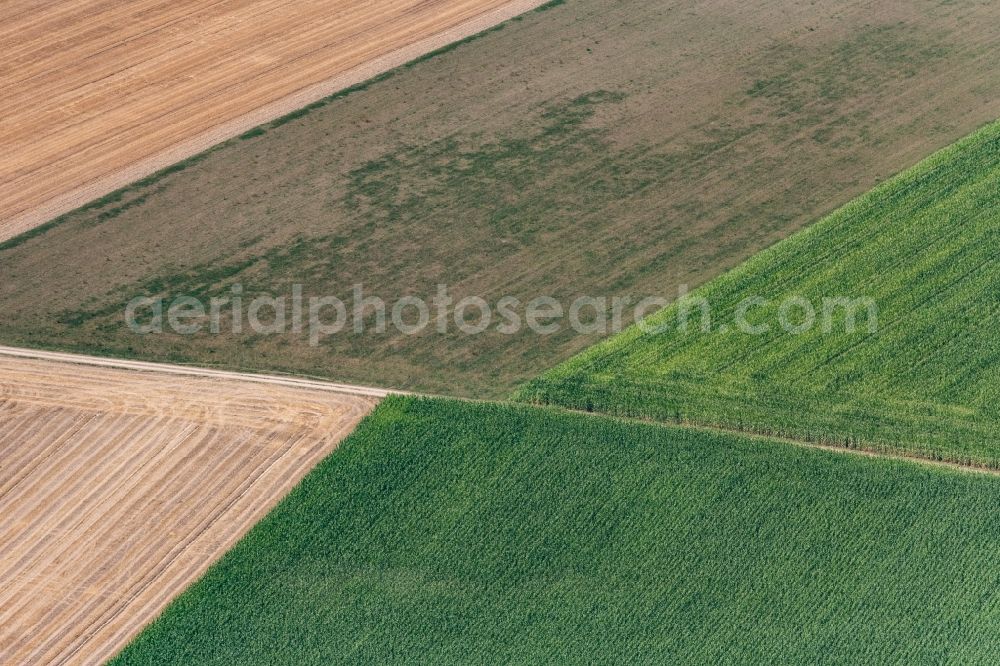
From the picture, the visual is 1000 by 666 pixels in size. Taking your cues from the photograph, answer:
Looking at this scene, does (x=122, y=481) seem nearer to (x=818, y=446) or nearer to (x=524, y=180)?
(x=524, y=180)

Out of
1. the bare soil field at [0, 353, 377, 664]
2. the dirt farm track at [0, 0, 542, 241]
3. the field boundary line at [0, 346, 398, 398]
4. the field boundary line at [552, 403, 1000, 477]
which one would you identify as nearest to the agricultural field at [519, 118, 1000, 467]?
the field boundary line at [552, 403, 1000, 477]

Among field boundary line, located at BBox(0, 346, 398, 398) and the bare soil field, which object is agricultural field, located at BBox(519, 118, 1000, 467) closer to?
field boundary line, located at BBox(0, 346, 398, 398)

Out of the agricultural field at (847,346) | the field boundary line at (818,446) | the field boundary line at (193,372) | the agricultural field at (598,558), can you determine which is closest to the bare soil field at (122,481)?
the field boundary line at (193,372)

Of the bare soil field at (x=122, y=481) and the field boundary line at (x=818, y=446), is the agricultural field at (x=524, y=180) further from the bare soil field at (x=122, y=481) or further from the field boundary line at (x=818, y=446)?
the field boundary line at (x=818, y=446)

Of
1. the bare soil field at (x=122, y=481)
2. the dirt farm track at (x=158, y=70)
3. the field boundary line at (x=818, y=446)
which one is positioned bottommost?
the field boundary line at (x=818, y=446)

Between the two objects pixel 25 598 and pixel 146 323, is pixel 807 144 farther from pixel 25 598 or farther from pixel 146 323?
pixel 25 598

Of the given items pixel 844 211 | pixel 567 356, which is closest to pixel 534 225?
pixel 567 356

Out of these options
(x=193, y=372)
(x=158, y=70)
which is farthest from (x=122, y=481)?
(x=158, y=70)
